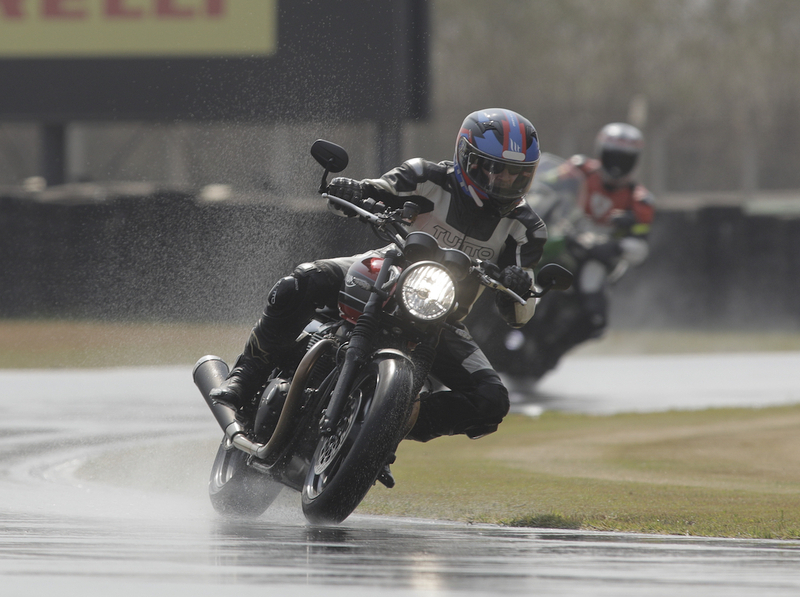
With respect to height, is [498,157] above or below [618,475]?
above

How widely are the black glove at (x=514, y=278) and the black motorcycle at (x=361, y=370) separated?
52mm

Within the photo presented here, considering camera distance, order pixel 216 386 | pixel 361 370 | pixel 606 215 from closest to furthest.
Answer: pixel 361 370
pixel 216 386
pixel 606 215

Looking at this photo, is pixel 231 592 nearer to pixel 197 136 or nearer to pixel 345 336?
pixel 345 336

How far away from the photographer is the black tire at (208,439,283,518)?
22.1 feet

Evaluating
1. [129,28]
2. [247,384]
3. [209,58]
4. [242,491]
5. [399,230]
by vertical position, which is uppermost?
[129,28]

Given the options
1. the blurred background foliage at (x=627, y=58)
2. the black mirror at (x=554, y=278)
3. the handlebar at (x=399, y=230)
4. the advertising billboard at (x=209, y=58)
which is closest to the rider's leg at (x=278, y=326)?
the handlebar at (x=399, y=230)

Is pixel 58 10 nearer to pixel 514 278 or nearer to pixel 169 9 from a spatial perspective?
pixel 169 9

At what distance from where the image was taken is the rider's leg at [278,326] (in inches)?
258

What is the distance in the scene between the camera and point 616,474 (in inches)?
328

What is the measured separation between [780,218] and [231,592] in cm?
1564

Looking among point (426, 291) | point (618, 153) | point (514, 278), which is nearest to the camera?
point (426, 291)

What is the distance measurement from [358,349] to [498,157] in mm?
1101

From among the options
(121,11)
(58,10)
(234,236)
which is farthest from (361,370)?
(58,10)

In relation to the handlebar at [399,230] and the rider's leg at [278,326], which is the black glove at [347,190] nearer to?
the handlebar at [399,230]
